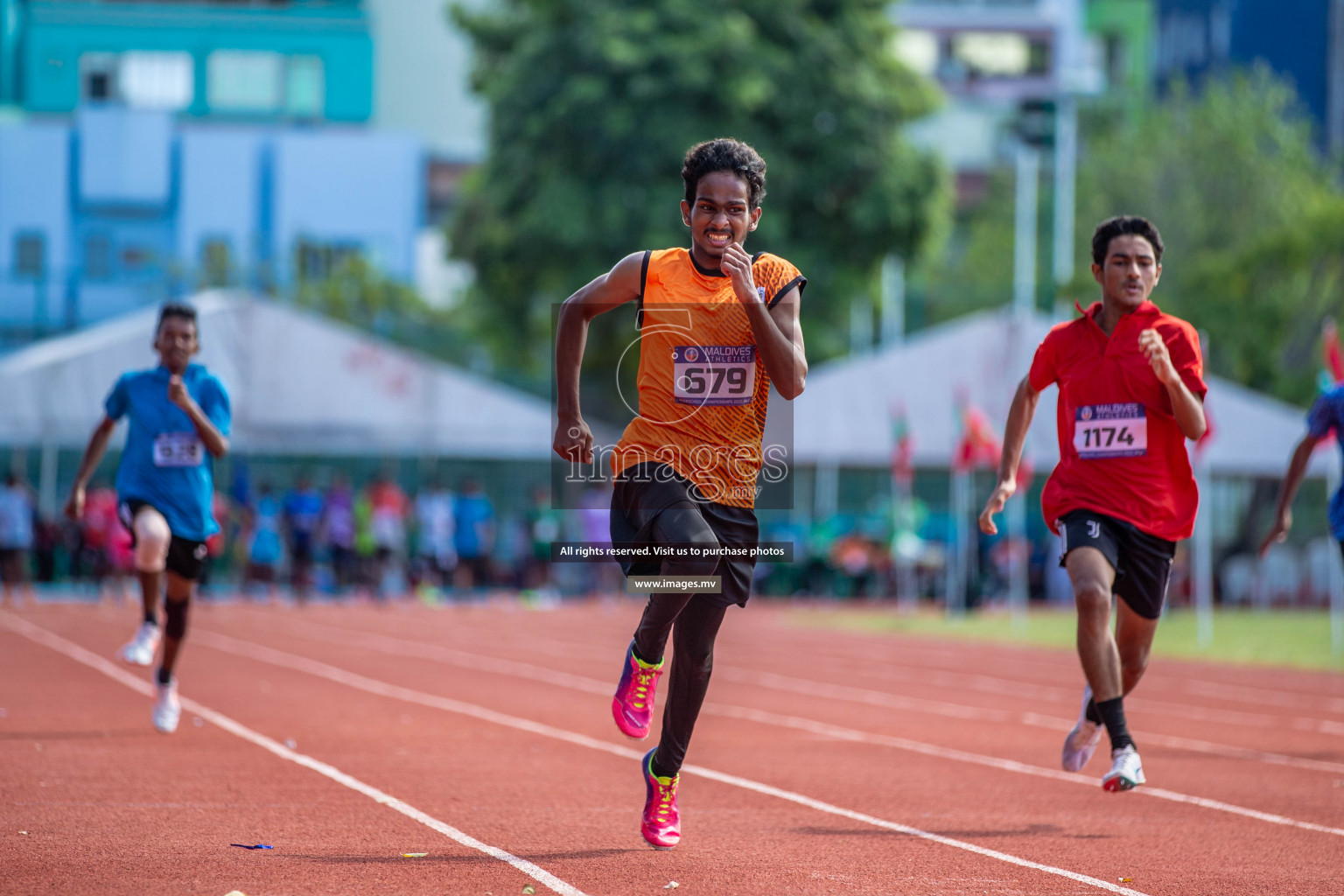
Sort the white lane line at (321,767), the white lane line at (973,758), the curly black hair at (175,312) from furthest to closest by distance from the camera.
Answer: the curly black hair at (175,312) → the white lane line at (973,758) → the white lane line at (321,767)

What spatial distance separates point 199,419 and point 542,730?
2.58 metres

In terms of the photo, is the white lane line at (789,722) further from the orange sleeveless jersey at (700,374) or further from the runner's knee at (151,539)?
the runner's knee at (151,539)

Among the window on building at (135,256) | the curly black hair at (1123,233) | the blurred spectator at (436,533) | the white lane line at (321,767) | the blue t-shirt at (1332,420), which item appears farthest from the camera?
the window on building at (135,256)

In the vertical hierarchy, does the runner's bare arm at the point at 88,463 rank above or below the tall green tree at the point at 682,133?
below

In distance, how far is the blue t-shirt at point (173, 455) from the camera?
8.45 meters

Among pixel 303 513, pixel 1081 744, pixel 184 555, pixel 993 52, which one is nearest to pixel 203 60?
pixel 303 513

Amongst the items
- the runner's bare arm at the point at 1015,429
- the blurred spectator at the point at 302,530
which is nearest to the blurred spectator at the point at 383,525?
the blurred spectator at the point at 302,530

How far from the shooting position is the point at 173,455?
850 centimetres

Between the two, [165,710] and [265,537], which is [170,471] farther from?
[265,537]

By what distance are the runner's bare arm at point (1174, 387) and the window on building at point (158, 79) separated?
46202 mm

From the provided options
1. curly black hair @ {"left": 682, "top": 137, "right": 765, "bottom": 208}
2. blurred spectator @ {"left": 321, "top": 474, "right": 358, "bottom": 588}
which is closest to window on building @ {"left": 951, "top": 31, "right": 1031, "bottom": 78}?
blurred spectator @ {"left": 321, "top": 474, "right": 358, "bottom": 588}

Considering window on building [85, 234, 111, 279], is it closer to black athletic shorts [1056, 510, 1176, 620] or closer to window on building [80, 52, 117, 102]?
window on building [80, 52, 117, 102]

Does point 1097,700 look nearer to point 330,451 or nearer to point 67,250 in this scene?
point 330,451

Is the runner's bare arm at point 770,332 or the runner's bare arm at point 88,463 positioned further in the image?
the runner's bare arm at point 88,463
